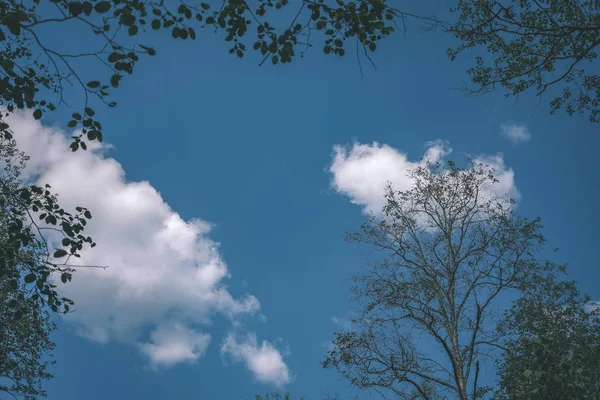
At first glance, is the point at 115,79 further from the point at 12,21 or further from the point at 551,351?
the point at 551,351

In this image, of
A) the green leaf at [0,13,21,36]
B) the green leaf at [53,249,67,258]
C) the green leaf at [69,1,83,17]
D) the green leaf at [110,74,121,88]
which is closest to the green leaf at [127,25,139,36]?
the green leaf at [110,74,121,88]

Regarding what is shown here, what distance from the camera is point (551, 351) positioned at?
672 cm

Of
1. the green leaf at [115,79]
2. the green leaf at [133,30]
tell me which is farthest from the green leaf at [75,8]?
the green leaf at [115,79]

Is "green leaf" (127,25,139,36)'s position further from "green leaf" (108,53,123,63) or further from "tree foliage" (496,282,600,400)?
"tree foliage" (496,282,600,400)

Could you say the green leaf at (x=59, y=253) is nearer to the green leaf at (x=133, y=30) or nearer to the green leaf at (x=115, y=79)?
the green leaf at (x=115, y=79)

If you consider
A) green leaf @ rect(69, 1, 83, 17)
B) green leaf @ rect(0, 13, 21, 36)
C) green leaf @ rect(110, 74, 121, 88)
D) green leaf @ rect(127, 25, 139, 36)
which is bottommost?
green leaf @ rect(0, 13, 21, 36)

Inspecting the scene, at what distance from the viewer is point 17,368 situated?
63.4 feet

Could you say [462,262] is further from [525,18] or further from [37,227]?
[37,227]

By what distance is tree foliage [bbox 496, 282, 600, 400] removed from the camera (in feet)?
21.0

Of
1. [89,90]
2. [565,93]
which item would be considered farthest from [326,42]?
[565,93]

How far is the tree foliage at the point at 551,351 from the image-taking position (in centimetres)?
639

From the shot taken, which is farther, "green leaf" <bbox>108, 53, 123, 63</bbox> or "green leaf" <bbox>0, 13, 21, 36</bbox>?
"green leaf" <bbox>108, 53, 123, 63</bbox>

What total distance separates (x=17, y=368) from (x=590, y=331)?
1005 inches

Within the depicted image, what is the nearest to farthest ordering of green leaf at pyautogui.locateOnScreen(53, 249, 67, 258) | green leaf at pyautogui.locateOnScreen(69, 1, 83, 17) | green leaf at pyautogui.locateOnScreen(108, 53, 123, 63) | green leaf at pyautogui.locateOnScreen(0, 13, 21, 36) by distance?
1. green leaf at pyautogui.locateOnScreen(0, 13, 21, 36)
2. green leaf at pyautogui.locateOnScreen(69, 1, 83, 17)
3. green leaf at pyautogui.locateOnScreen(108, 53, 123, 63)
4. green leaf at pyautogui.locateOnScreen(53, 249, 67, 258)
